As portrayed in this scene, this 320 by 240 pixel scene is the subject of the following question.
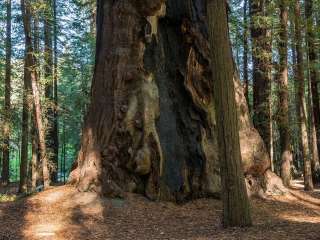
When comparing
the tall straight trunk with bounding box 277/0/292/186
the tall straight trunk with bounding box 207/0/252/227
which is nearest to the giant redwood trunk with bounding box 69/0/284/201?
the tall straight trunk with bounding box 277/0/292/186

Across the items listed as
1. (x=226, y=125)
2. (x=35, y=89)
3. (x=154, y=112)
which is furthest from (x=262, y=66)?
(x=226, y=125)

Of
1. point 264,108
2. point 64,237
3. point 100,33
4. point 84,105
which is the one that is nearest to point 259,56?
point 264,108

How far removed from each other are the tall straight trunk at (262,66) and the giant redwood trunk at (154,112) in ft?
10.4

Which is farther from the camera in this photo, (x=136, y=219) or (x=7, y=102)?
(x=7, y=102)

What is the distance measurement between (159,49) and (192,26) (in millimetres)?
1206

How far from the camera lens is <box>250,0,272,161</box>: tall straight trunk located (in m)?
15.7

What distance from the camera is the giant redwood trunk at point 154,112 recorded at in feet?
37.9

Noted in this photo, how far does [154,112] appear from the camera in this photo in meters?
12.0

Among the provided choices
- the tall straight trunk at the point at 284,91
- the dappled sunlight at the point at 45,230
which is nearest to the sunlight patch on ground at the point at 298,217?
the tall straight trunk at the point at 284,91

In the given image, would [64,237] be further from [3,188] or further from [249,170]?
[3,188]

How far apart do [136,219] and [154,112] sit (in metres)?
3.18

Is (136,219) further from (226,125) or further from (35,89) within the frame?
(35,89)

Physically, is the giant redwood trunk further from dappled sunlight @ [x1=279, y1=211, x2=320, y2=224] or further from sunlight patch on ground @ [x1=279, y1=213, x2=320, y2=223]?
sunlight patch on ground @ [x1=279, y1=213, x2=320, y2=223]

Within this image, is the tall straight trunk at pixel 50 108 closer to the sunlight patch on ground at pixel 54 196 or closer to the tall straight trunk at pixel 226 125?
the sunlight patch on ground at pixel 54 196
